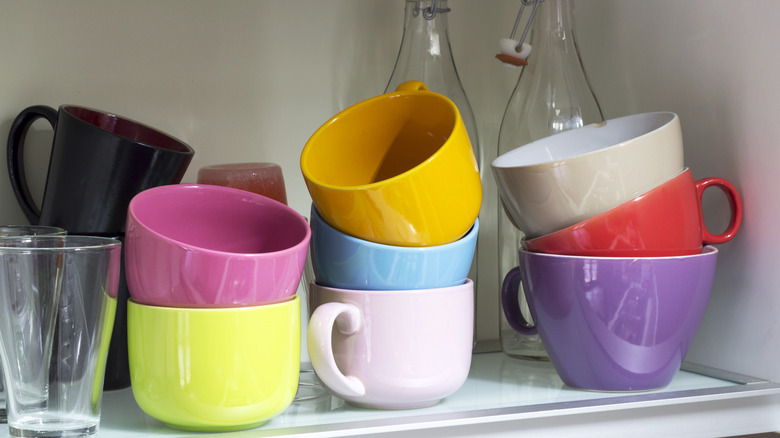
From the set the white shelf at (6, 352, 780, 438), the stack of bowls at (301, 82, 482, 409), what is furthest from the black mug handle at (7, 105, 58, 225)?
the stack of bowls at (301, 82, 482, 409)

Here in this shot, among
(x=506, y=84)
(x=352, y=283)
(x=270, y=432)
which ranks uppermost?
(x=506, y=84)

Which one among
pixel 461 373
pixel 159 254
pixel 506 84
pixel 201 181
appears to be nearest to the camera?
pixel 159 254

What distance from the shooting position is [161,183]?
0.71 meters

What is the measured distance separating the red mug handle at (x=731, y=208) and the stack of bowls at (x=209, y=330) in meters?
0.38

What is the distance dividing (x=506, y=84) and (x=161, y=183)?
0.49m

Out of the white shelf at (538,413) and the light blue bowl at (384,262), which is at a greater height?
the light blue bowl at (384,262)

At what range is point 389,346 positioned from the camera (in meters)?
0.63

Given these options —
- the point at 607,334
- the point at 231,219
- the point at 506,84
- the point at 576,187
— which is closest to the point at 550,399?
the point at 607,334

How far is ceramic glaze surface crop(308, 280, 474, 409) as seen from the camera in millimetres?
632

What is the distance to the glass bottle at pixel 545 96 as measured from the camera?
92cm

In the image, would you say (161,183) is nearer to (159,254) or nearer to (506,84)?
(159,254)

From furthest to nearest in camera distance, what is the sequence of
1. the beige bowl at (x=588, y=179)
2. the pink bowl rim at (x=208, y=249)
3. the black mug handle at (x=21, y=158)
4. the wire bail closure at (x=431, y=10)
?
the wire bail closure at (x=431, y=10), the black mug handle at (x=21, y=158), the beige bowl at (x=588, y=179), the pink bowl rim at (x=208, y=249)

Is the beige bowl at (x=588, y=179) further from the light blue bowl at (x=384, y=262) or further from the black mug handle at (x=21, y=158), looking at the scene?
the black mug handle at (x=21, y=158)

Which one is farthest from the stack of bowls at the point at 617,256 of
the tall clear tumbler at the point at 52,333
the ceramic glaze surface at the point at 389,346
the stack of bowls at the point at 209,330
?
the tall clear tumbler at the point at 52,333
